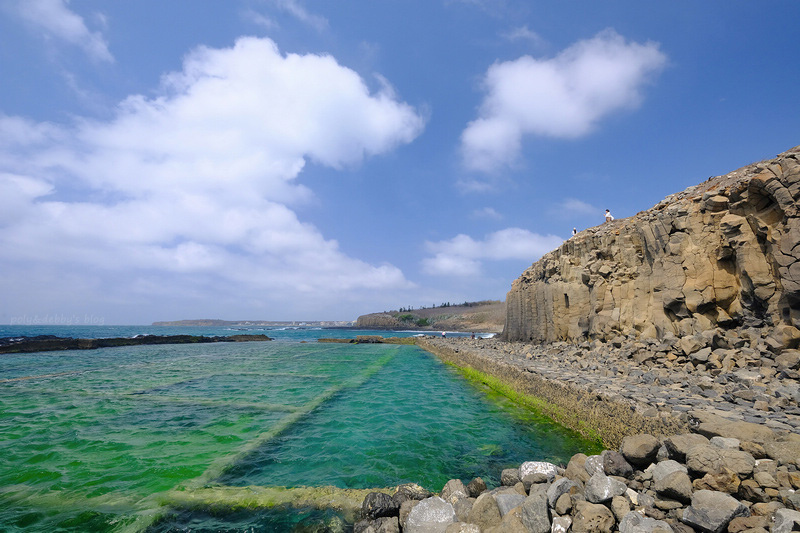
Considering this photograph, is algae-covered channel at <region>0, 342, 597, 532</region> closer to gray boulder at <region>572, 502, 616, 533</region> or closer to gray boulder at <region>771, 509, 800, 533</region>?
gray boulder at <region>572, 502, 616, 533</region>

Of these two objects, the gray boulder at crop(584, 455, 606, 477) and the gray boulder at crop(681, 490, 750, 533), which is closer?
the gray boulder at crop(681, 490, 750, 533)

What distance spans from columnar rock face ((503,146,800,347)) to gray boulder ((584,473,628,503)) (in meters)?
9.77

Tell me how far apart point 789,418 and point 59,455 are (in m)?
15.7

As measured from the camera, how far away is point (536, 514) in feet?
13.8

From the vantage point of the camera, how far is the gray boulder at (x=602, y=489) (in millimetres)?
4238

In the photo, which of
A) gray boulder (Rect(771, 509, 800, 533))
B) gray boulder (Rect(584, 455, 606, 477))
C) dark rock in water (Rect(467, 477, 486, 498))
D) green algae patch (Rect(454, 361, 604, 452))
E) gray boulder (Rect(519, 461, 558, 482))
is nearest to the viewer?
gray boulder (Rect(771, 509, 800, 533))

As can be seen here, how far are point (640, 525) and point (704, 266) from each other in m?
13.5

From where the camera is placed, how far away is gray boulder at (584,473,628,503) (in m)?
4.24

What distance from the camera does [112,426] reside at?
10.6 meters

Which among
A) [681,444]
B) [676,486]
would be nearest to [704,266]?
[681,444]

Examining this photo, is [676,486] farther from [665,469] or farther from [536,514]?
[536,514]

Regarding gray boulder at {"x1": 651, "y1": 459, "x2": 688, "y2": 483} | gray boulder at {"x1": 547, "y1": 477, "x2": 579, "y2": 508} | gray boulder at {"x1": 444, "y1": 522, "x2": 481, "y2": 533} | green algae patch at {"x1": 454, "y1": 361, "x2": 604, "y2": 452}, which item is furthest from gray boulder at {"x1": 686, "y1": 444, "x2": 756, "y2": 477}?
green algae patch at {"x1": 454, "y1": 361, "x2": 604, "y2": 452}

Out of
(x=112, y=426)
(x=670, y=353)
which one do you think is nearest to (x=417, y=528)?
(x=112, y=426)

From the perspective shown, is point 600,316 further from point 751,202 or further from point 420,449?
point 420,449
